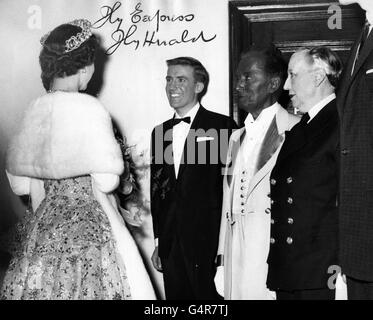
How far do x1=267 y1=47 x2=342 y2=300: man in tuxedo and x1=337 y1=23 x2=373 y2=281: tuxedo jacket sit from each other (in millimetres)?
347

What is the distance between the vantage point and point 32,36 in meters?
4.68

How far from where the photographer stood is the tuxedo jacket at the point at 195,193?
383cm

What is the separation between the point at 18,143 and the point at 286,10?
2.04 meters

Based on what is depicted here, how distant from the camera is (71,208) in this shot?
3.18m

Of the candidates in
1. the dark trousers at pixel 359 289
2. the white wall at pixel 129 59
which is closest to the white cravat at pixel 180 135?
the white wall at pixel 129 59

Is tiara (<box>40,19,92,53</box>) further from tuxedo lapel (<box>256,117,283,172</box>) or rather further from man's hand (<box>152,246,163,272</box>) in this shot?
man's hand (<box>152,246,163,272</box>)

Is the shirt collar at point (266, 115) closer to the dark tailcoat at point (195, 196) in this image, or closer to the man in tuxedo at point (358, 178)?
the dark tailcoat at point (195, 196)

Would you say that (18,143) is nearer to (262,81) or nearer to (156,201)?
(156,201)

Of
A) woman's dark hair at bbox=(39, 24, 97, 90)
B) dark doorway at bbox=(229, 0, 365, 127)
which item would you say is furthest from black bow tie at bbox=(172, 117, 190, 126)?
woman's dark hair at bbox=(39, 24, 97, 90)

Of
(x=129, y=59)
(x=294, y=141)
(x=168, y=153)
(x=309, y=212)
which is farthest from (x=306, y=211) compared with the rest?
(x=129, y=59)

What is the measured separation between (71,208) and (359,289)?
145 centimetres

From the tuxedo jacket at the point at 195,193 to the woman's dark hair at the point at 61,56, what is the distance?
0.92m

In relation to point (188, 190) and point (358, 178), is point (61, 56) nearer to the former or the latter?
point (188, 190)
